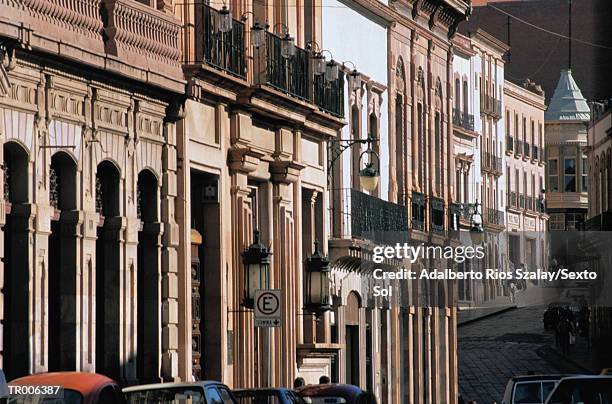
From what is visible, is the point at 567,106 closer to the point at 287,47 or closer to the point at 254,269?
the point at 287,47

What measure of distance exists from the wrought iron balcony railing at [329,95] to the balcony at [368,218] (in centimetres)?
389

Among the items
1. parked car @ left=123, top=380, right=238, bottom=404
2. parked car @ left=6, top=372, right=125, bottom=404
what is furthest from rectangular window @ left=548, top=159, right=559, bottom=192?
parked car @ left=6, top=372, right=125, bottom=404

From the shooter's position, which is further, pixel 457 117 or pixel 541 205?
pixel 541 205

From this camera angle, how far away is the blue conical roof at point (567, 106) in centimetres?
12394

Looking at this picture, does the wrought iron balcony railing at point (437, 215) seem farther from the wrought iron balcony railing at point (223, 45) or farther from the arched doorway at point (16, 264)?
the arched doorway at point (16, 264)

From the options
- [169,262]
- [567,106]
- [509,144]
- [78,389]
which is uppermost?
[567,106]

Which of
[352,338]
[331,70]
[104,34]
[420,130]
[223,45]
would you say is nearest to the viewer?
[104,34]

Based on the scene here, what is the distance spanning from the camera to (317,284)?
4384 cm

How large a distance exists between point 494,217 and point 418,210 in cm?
3209

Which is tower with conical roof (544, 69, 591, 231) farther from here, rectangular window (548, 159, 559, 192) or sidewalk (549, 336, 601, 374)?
sidewalk (549, 336, 601, 374)

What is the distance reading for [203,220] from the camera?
124 ft

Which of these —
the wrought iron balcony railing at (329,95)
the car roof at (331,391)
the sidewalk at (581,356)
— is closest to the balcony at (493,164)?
the sidewalk at (581,356)

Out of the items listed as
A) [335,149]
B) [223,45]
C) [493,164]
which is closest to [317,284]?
[335,149]

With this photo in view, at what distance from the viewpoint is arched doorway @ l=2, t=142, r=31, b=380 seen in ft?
93.8
